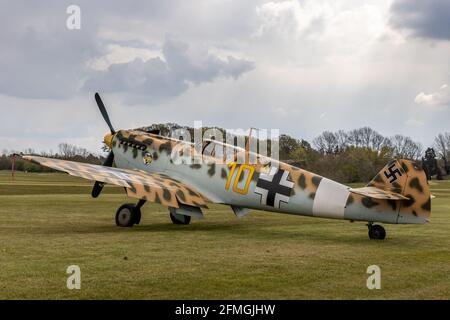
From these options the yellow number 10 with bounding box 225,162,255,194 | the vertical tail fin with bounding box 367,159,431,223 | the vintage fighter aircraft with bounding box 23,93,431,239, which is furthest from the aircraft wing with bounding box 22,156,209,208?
the vertical tail fin with bounding box 367,159,431,223

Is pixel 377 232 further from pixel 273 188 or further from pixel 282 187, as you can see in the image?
pixel 273 188

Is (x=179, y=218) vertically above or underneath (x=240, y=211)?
underneath

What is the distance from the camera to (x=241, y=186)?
12.3m

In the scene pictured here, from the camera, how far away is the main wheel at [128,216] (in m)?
13.2

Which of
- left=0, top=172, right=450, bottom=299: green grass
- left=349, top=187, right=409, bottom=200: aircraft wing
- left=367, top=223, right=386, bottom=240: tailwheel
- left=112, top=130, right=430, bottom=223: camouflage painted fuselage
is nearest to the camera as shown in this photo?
left=0, top=172, right=450, bottom=299: green grass

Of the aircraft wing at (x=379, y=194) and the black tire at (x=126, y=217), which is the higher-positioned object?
the aircraft wing at (x=379, y=194)

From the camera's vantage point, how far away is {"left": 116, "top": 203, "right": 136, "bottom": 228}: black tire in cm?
1320

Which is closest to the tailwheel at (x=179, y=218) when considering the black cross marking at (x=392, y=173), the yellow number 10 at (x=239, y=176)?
the yellow number 10 at (x=239, y=176)

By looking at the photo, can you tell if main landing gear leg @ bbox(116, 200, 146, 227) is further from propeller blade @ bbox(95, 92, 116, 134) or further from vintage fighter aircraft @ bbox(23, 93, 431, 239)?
propeller blade @ bbox(95, 92, 116, 134)

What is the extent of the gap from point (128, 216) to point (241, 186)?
2937 millimetres

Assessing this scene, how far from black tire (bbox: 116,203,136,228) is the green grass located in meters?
0.24

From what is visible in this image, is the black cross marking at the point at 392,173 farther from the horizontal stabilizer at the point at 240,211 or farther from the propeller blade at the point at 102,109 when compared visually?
the propeller blade at the point at 102,109

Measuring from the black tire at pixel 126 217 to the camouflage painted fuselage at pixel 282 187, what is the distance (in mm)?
1432

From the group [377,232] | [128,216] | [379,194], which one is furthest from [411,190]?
[128,216]
